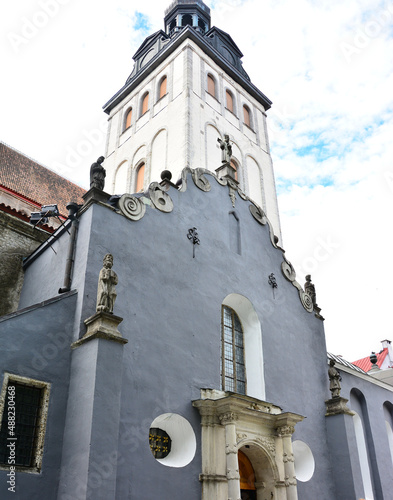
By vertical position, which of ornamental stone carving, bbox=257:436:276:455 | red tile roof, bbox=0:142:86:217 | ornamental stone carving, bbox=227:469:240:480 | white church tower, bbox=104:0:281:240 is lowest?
ornamental stone carving, bbox=227:469:240:480

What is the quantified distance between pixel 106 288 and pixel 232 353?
4635mm

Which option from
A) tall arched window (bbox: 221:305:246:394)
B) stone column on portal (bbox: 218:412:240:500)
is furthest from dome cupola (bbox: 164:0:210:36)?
stone column on portal (bbox: 218:412:240:500)

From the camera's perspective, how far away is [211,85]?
24.5 m

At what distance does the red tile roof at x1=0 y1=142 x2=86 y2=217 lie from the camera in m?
20.8

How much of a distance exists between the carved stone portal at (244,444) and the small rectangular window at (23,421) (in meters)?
3.42

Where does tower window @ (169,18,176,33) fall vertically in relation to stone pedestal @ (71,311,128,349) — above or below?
above

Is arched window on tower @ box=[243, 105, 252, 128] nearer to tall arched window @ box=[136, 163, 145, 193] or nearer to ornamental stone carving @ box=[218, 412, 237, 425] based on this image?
tall arched window @ box=[136, 163, 145, 193]

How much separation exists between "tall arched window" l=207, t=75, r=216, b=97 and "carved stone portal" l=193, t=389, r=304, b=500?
16.2 meters

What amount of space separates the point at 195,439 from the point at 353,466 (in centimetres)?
552

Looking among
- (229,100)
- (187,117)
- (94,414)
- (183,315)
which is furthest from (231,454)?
(229,100)

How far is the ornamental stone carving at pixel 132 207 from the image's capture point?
11734mm

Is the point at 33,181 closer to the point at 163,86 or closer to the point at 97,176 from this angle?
the point at 163,86

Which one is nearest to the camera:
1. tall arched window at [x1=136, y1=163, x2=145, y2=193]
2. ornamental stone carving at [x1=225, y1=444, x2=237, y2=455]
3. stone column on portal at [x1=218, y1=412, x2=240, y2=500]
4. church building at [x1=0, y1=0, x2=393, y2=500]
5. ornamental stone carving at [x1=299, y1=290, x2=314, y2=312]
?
church building at [x1=0, y1=0, x2=393, y2=500]

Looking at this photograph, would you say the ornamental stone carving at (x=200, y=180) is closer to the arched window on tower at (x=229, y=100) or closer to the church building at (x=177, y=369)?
the church building at (x=177, y=369)
